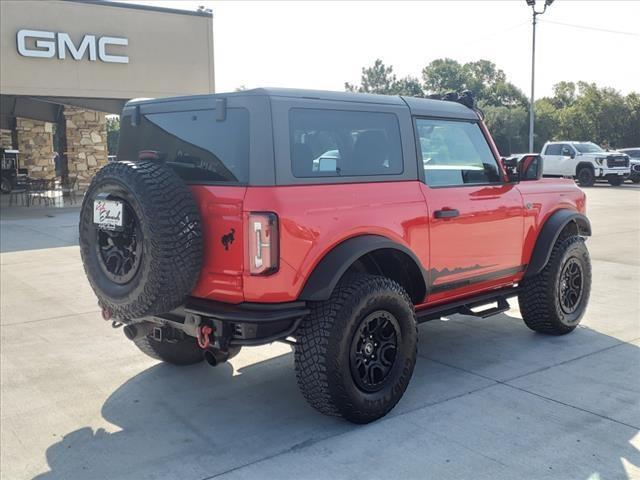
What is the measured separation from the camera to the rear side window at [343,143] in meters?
3.61

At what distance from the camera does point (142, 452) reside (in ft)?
11.3

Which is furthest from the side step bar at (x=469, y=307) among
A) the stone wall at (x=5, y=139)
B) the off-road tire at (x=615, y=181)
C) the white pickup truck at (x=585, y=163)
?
the stone wall at (x=5, y=139)

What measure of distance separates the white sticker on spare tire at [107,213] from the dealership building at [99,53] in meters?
14.6

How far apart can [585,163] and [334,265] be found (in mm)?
23675

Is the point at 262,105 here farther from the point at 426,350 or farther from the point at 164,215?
the point at 426,350

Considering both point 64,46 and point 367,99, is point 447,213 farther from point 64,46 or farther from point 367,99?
point 64,46

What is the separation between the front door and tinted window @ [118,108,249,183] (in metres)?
1.36

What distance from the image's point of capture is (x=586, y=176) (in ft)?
81.4

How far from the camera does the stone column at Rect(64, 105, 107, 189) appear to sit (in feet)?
71.4

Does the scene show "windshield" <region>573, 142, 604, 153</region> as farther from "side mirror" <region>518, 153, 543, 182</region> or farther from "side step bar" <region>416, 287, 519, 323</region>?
"side step bar" <region>416, 287, 519, 323</region>

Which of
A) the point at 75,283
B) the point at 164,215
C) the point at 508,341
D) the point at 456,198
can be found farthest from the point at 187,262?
the point at 75,283

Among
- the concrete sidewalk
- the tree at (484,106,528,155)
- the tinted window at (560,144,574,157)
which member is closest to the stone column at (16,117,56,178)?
the tinted window at (560,144,574,157)

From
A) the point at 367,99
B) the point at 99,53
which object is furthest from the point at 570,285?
the point at 99,53

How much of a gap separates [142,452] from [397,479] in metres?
1.40
